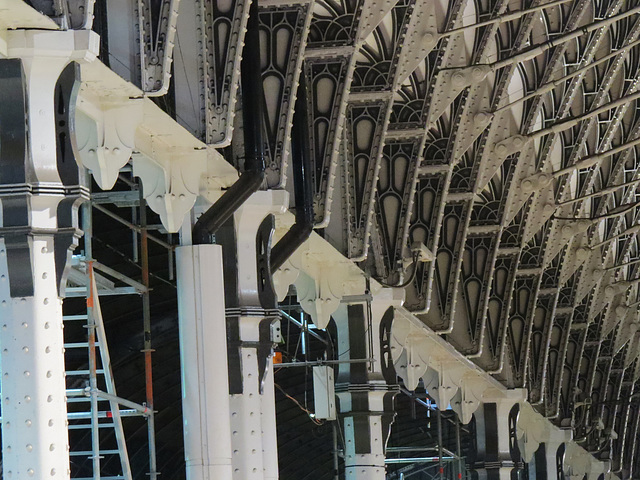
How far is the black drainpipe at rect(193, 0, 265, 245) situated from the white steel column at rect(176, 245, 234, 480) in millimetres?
335

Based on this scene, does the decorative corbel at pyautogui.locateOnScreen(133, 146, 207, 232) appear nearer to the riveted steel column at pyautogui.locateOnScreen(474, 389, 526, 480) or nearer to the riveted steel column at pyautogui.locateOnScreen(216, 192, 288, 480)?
the riveted steel column at pyautogui.locateOnScreen(216, 192, 288, 480)

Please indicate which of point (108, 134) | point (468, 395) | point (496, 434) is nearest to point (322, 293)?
point (108, 134)

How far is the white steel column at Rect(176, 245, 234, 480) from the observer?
69.1 ft

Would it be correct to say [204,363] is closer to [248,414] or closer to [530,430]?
[248,414]

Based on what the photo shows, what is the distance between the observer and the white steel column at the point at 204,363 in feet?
69.1

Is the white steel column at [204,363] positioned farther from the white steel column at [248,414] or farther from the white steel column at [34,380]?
the white steel column at [34,380]

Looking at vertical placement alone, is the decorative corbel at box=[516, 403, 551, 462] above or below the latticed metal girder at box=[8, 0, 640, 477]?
below

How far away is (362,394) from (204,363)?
908 centimetres

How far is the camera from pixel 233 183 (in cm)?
2227

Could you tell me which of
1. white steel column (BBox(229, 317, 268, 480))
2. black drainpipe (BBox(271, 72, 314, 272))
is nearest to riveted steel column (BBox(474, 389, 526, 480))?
black drainpipe (BBox(271, 72, 314, 272))

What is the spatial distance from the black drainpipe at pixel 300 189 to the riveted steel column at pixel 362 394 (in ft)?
17.9

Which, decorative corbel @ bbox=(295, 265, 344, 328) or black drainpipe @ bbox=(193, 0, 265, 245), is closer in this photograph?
black drainpipe @ bbox=(193, 0, 265, 245)

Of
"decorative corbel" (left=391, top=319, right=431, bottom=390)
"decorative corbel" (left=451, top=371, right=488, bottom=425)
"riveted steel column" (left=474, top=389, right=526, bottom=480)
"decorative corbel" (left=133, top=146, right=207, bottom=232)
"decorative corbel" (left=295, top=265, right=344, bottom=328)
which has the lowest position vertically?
"riveted steel column" (left=474, top=389, right=526, bottom=480)

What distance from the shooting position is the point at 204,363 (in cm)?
2139
